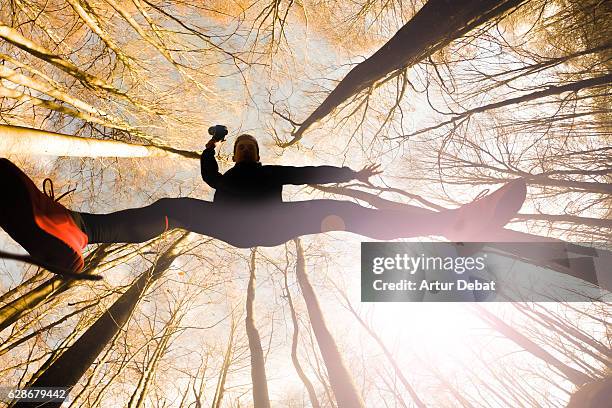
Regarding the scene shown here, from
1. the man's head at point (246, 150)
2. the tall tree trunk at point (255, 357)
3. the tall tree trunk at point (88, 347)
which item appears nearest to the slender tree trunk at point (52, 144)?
the tall tree trunk at point (88, 347)

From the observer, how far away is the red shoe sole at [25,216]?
1.31 meters

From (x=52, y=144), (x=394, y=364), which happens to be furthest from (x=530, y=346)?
(x=52, y=144)

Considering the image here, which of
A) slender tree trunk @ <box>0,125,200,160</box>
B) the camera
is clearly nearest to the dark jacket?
the camera

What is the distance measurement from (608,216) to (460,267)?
2710 mm

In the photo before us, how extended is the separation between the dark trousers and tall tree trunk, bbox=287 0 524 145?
197 centimetres

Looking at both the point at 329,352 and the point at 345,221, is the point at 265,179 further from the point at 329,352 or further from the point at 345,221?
the point at 329,352

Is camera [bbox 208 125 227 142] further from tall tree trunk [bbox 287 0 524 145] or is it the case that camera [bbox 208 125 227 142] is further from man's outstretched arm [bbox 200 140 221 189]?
tall tree trunk [bbox 287 0 524 145]

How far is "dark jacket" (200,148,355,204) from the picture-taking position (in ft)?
6.72

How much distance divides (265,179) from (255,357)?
5.78 metres

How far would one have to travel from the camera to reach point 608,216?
4098 millimetres

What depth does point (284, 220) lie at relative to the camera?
2004 mm

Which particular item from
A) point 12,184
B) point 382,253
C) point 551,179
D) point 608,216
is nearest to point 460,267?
point 382,253

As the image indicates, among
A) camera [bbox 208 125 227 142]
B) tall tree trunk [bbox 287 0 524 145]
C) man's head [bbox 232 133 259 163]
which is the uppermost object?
tall tree trunk [bbox 287 0 524 145]

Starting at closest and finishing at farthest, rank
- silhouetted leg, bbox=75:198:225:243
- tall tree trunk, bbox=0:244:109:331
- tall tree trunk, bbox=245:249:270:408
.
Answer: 1. silhouetted leg, bbox=75:198:225:243
2. tall tree trunk, bbox=0:244:109:331
3. tall tree trunk, bbox=245:249:270:408
